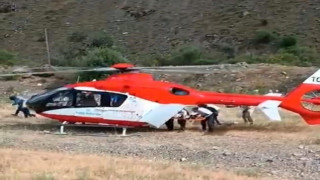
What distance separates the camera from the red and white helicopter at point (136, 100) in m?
18.5

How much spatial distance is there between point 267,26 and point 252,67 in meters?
19.8

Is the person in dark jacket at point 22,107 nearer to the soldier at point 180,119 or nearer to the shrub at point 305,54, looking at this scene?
the soldier at point 180,119

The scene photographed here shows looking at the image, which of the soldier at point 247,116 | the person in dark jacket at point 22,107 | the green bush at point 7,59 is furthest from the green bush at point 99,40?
the soldier at point 247,116

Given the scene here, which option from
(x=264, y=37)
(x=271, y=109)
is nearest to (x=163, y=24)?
(x=264, y=37)

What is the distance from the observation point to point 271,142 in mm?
16781

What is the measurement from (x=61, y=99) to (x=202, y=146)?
545 cm

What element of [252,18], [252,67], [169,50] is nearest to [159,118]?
[252,67]

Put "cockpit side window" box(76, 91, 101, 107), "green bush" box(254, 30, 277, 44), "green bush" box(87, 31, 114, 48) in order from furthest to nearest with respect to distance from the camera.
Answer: "green bush" box(87, 31, 114, 48)
"green bush" box(254, 30, 277, 44)
"cockpit side window" box(76, 91, 101, 107)

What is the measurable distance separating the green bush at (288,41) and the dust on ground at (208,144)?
94.1 feet

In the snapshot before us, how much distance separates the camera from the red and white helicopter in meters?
18.5

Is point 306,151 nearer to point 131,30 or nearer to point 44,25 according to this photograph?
point 131,30

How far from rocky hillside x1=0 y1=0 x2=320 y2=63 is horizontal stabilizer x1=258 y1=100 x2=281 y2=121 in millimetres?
31382

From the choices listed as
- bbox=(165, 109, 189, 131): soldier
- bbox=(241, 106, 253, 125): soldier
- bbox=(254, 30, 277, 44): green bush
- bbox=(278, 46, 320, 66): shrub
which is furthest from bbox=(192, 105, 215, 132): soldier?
bbox=(254, 30, 277, 44): green bush

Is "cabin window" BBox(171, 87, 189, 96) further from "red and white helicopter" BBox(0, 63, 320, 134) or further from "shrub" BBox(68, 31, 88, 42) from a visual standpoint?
"shrub" BBox(68, 31, 88, 42)
